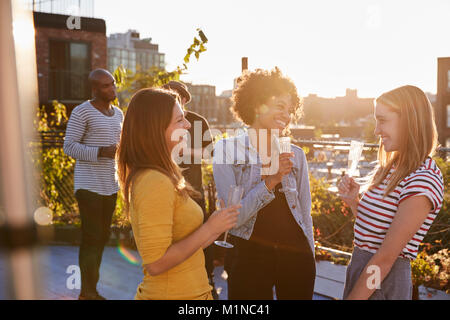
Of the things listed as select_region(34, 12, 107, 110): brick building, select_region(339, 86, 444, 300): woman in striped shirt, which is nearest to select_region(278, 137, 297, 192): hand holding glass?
select_region(339, 86, 444, 300): woman in striped shirt

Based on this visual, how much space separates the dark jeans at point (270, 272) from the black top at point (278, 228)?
0.10ft

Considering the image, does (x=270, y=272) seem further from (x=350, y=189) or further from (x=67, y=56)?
(x=67, y=56)

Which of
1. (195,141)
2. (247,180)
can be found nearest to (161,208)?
(247,180)

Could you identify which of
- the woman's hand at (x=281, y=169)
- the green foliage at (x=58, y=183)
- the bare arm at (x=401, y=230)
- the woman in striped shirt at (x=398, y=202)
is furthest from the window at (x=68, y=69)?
the bare arm at (x=401, y=230)

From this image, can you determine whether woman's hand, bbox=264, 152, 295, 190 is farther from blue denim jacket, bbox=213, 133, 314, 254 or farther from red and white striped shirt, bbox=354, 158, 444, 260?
red and white striped shirt, bbox=354, 158, 444, 260

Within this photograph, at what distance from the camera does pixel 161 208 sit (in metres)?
1.52

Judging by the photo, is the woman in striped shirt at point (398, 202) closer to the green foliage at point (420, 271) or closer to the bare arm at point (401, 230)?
the bare arm at point (401, 230)

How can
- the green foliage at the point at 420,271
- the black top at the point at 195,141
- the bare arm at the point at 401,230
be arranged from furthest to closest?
the black top at the point at 195,141 < the green foliage at the point at 420,271 < the bare arm at the point at 401,230

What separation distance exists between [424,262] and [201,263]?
2444 mm

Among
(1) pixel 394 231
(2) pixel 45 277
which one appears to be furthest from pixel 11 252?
(1) pixel 394 231

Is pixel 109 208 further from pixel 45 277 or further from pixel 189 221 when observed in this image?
pixel 45 277

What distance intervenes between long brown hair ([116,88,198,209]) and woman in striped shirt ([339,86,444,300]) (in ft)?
2.49

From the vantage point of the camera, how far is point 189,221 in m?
1.66

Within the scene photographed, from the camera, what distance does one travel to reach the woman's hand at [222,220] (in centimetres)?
163
